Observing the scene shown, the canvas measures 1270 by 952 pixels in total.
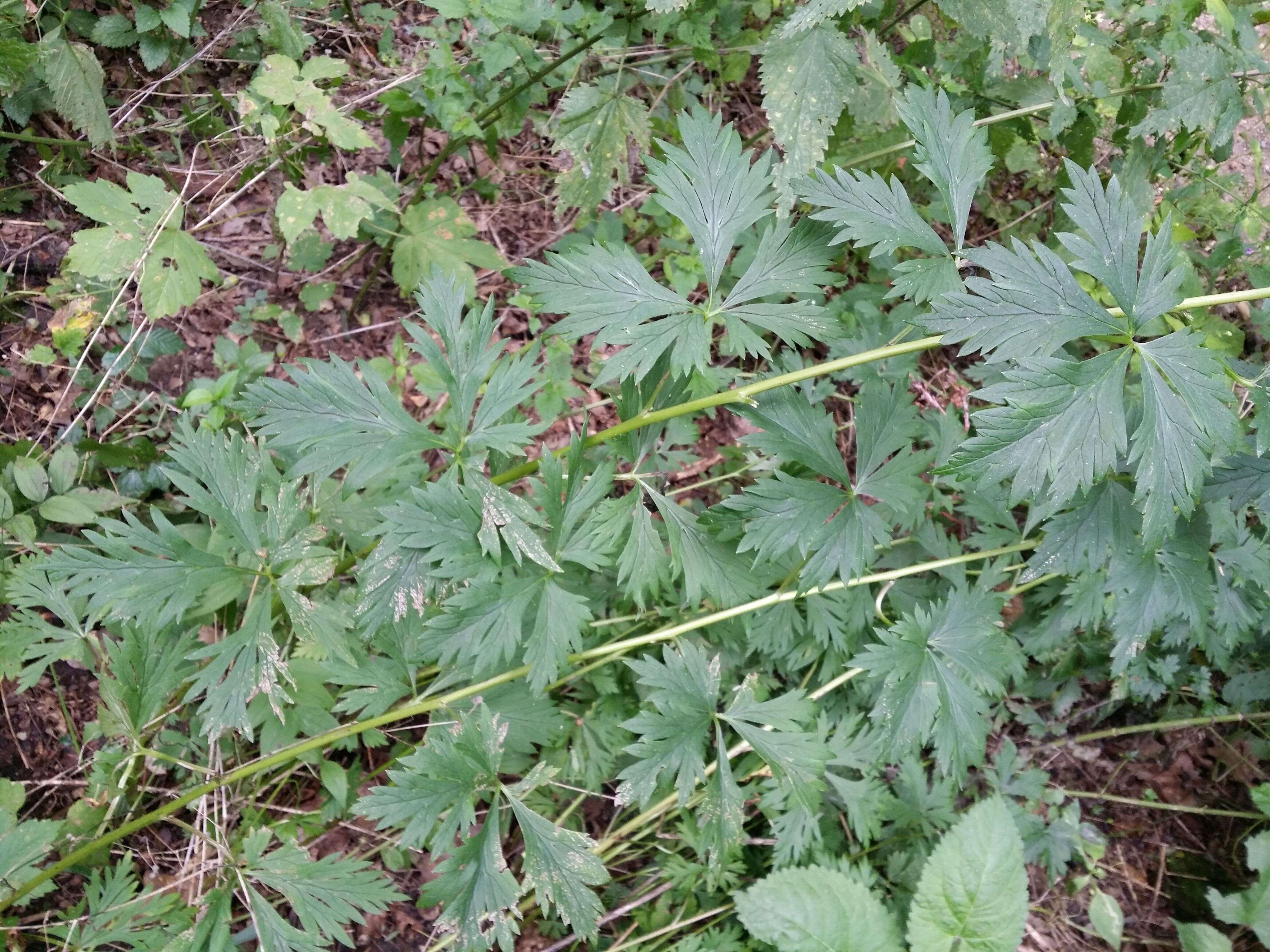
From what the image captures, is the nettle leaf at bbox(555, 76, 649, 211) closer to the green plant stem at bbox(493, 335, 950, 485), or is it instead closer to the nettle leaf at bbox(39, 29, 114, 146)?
the green plant stem at bbox(493, 335, 950, 485)

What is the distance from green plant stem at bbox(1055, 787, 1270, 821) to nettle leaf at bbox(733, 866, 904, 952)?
98 centimetres

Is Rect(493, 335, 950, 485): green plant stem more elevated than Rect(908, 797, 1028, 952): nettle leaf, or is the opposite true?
Rect(493, 335, 950, 485): green plant stem

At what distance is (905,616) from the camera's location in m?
1.75

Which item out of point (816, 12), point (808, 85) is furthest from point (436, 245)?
point (816, 12)

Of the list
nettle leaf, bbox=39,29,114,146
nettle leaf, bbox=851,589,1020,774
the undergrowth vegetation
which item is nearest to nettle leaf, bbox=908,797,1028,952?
the undergrowth vegetation

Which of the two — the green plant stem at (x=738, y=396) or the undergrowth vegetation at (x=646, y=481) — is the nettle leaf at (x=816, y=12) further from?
the green plant stem at (x=738, y=396)

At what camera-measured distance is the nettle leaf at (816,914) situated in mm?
2021

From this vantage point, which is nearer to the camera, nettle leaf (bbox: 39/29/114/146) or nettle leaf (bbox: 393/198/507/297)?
nettle leaf (bbox: 39/29/114/146)

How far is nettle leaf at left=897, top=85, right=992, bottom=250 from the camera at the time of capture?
5.09 feet

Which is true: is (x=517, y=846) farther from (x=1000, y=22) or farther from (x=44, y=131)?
(x=44, y=131)

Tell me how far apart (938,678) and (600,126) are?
1.82 metres

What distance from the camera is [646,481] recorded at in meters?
1.95

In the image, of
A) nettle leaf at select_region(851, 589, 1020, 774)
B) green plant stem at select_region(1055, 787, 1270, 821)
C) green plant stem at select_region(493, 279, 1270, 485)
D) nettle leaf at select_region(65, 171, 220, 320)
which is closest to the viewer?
green plant stem at select_region(493, 279, 1270, 485)

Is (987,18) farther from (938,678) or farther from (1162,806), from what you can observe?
(1162,806)
